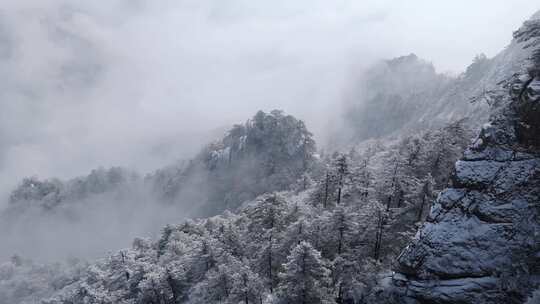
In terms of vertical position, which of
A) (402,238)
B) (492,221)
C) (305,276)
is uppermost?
(492,221)

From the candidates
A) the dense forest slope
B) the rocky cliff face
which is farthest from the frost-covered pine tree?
the rocky cliff face

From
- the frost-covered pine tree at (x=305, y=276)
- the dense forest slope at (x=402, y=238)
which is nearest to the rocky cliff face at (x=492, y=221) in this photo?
the dense forest slope at (x=402, y=238)

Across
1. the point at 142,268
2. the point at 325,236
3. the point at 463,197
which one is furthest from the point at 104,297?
the point at 463,197

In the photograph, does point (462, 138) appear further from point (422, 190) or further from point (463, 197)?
point (463, 197)

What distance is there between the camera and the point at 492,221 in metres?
30.8

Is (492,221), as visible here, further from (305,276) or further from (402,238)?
(305,276)

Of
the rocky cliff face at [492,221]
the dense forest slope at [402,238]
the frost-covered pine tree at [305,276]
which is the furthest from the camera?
the frost-covered pine tree at [305,276]

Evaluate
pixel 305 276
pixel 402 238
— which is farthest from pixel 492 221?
pixel 305 276

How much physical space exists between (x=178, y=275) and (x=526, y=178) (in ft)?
138

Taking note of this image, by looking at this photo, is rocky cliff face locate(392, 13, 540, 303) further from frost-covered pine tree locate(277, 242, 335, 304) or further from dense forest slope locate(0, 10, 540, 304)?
frost-covered pine tree locate(277, 242, 335, 304)

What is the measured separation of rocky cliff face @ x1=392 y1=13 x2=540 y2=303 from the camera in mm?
29266

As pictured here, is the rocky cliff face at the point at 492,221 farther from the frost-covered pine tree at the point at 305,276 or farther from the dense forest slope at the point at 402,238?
the frost-covered pine tree at the point at 305,276

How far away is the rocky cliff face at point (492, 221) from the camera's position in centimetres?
2927

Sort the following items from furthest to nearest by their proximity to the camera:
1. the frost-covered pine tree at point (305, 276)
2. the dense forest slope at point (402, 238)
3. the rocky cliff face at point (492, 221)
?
the frost-covered pine tree at point (305, 276)
the dense forest slope at point (402, 238)
the rocky cliff face at point (492, 221)
